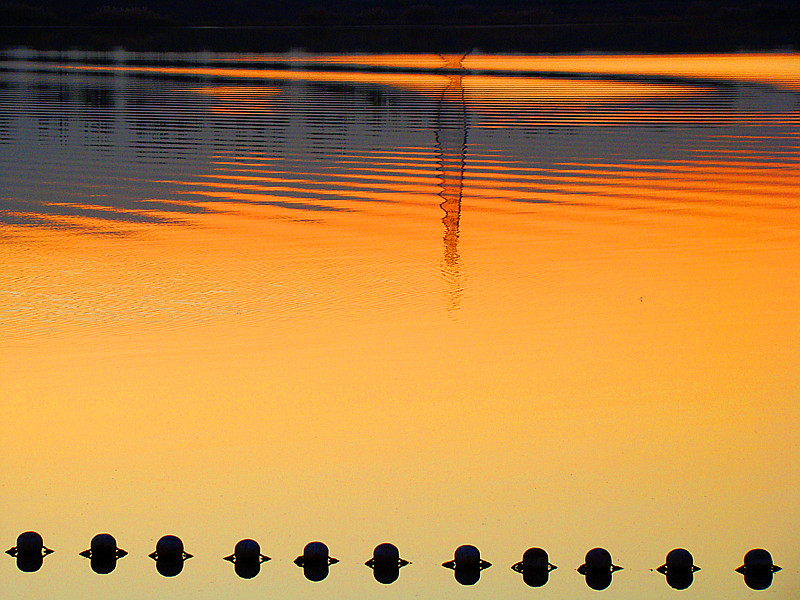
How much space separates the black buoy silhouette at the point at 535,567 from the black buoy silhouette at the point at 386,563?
533 mm

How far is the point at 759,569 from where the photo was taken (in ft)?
16.5

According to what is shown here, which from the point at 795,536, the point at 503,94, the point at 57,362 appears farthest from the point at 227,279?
the point at 503,94

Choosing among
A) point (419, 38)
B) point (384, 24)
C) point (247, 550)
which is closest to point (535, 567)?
point (247, 550)

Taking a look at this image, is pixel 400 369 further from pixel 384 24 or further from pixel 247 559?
pixel 384 24

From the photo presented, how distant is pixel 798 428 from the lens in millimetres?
6500

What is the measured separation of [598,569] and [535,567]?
0.26 metres

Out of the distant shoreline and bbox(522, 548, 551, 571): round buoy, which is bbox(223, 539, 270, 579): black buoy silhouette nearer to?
bbox(522, 548, 551, 571): round buoy

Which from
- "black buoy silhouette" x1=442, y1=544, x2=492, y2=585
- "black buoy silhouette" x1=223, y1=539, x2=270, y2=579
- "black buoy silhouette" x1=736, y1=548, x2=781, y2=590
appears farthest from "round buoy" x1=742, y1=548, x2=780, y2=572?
"black buoy silhouette" x1=223, y1=539, x2=270, y2=579

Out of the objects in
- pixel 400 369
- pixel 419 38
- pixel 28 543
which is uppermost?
pixel 419 38

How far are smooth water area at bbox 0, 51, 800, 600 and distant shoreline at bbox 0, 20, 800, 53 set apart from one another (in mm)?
44826

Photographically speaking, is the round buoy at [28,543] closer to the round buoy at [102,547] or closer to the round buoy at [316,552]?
the round buoy at [102,547]

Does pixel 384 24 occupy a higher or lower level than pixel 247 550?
higher

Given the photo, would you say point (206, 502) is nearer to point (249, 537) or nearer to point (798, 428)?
point (249, 537)

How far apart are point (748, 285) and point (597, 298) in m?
1.36
